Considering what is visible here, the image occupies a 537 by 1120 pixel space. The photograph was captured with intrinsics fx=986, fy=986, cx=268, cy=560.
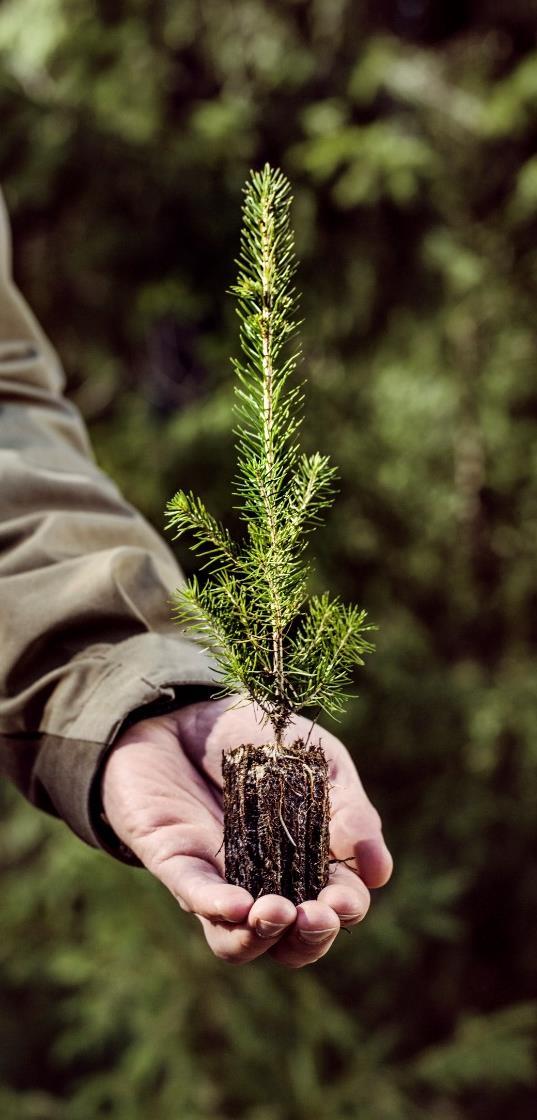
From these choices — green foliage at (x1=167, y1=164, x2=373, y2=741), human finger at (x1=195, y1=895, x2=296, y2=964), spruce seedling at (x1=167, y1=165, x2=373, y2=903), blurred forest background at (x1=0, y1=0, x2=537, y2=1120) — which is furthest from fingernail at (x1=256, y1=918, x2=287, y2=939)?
blurred forest background at (x1=0, y1=0, x2=537, y2=1120)

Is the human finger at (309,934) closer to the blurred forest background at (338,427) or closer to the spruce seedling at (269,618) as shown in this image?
the spruce seedling at (269,618)

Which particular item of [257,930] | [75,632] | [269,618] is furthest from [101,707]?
[257,930]

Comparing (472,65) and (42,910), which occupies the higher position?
(472,65)

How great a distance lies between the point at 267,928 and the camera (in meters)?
1.16

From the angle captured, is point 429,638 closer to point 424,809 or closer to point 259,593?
point 424,809

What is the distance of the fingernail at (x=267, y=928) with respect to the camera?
1.16 meters

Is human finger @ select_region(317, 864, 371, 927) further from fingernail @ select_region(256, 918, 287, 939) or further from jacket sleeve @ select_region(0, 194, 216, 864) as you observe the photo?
jacket sleeve @ select_region(0, 194, 216, 864)

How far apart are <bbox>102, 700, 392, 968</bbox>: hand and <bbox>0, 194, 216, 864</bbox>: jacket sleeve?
47mm

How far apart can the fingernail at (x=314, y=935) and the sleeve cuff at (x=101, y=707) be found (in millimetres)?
394

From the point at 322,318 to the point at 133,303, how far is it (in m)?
0.78

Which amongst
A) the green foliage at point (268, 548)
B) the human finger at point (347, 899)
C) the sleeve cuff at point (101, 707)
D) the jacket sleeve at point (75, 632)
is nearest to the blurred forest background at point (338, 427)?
the jacket sleeve at point (75, 632)

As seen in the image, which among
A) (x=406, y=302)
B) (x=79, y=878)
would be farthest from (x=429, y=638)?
(x=79, y=878)

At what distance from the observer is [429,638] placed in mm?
4859

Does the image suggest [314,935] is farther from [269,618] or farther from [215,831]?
[269,618]
